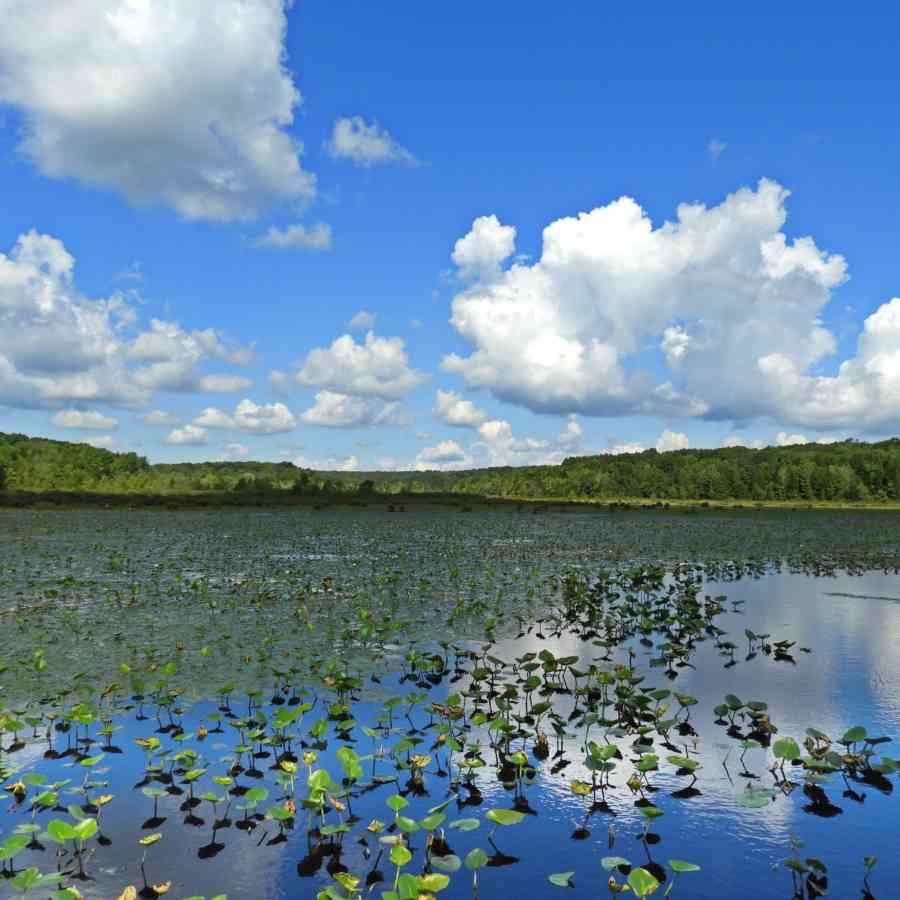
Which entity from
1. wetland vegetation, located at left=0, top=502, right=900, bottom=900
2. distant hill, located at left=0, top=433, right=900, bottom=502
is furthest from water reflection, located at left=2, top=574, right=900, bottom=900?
distant hill, located at left=0, top=433, right=900, bottom=502

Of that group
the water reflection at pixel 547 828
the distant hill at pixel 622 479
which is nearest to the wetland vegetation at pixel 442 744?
the water reflection at pixel 547 828

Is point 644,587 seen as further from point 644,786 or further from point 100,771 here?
point 100,771

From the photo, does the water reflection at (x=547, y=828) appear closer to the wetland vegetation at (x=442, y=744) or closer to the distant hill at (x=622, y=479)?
the wetland vegetation at (x=442, y=744)

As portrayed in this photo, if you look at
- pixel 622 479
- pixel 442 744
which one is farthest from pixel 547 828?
pixel 622 479

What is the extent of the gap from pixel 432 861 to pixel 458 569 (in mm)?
23998

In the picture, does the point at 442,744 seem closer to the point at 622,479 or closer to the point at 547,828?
the point at 547,828

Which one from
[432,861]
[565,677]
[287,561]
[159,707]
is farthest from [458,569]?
[432,861]

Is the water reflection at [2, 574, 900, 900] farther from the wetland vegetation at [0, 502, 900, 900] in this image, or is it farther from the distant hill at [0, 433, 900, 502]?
the distant hill at [0, 433, 900, 502]

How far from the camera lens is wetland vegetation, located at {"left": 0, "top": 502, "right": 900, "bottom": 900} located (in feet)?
21.0

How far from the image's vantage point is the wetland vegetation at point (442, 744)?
6.39m

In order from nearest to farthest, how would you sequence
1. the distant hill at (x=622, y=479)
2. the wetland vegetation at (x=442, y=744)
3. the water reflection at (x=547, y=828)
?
the water reflection at (x=547, y=828) < the wetland vegetation at (x=442, y=744) < the distant hill at (x=622, y=479)

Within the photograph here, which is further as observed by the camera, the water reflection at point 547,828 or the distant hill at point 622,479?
the distant hill at point 622,479

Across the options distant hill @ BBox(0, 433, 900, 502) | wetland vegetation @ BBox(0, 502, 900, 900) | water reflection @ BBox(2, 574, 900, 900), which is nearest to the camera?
water reflection @ BBox(2, 574, 900, 900)

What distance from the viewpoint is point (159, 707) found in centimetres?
1080
